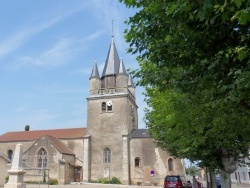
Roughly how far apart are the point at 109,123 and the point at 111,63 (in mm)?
11112

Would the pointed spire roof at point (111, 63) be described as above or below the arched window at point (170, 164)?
above

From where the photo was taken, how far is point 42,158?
151ft

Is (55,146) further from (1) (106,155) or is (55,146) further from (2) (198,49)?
(2) (198,49)

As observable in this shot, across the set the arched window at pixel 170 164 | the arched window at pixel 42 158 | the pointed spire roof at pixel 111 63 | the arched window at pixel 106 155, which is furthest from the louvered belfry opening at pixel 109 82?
the arched window at pixel 170 164

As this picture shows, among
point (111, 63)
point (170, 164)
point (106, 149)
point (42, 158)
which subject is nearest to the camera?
point (42, 158)

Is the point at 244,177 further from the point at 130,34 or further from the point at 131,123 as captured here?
the point at 130,34

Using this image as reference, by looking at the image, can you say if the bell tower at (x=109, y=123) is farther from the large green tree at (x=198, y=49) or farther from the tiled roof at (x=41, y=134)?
the large green tree at (x=198, y=49)

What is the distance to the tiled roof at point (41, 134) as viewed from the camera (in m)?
53.1

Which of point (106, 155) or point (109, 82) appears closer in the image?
point (106, 155)

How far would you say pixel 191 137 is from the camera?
48.3 ft

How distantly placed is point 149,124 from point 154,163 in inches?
898

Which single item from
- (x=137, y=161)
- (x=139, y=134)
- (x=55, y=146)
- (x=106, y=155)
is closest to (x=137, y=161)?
(x=137, y=161)

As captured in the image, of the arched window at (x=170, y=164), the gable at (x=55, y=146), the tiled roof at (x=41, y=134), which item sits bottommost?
the arched window at (x=170, y=164)

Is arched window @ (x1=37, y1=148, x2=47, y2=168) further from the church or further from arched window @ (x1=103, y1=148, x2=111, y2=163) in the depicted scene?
arched window @ (x1=103, y1=148, x2=111, y2=163)
